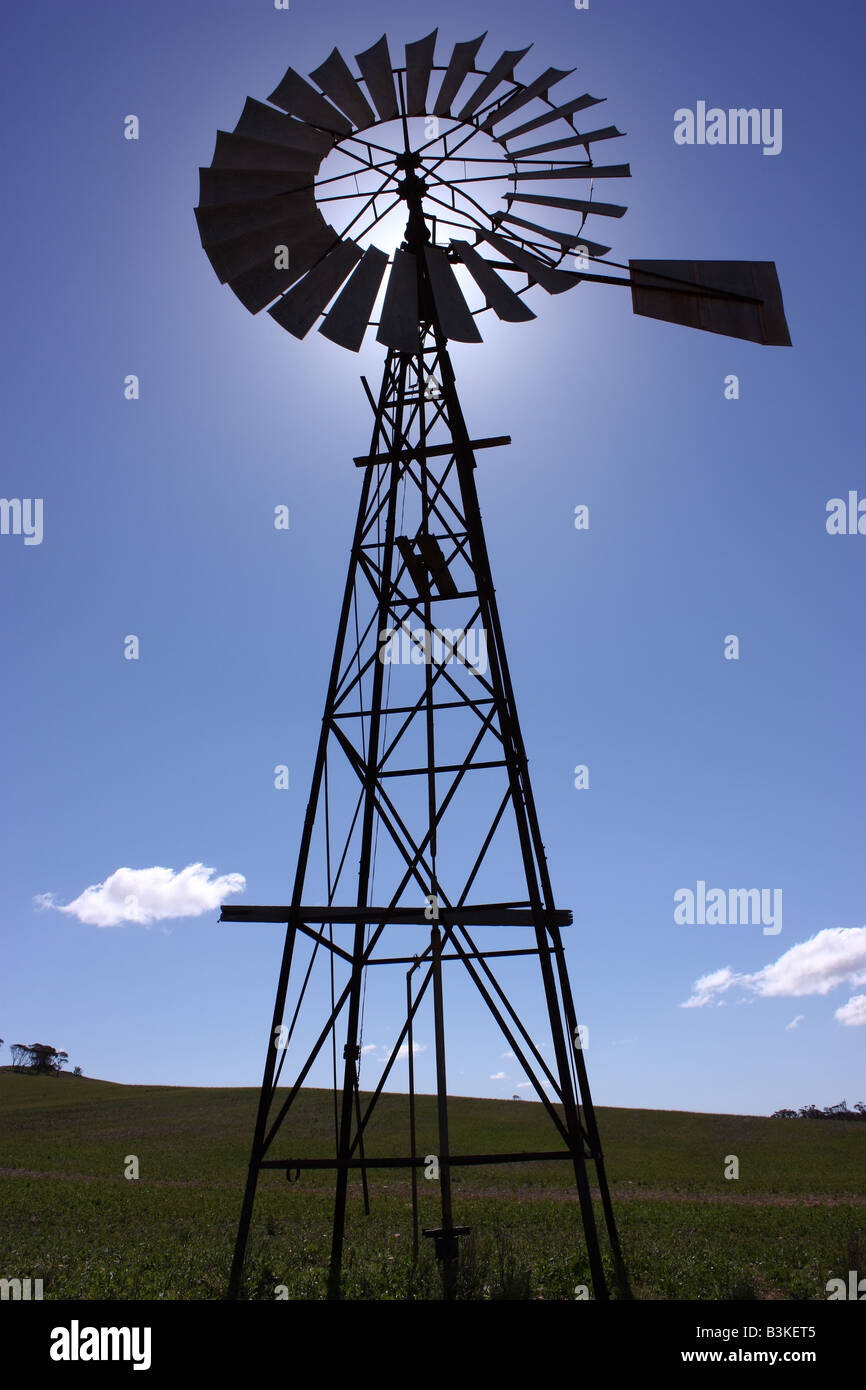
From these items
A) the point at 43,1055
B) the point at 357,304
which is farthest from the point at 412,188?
the point at 43,1055

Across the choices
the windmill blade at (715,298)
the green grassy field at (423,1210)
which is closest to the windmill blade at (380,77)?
the windmill blade at (715,298)

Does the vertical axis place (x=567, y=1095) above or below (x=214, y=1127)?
above

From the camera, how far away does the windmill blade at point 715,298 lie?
11297 millimetres

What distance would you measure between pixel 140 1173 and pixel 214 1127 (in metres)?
15.5

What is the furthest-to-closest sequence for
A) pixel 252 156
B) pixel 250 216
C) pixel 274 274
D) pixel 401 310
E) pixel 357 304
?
pixel 274 274, pixel 250 216, pixel 252 156, pixel 357 304, pixel 401 310

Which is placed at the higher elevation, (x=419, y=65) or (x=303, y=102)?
(x=419, y=65)

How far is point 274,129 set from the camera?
433 inches

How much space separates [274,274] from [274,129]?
1608 millimetres

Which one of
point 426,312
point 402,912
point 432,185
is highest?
point 432,185

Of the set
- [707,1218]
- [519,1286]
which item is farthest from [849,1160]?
[519,1286]

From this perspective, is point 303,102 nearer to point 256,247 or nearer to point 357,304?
point 256,247

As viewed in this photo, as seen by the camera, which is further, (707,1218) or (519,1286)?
(707,1218)
